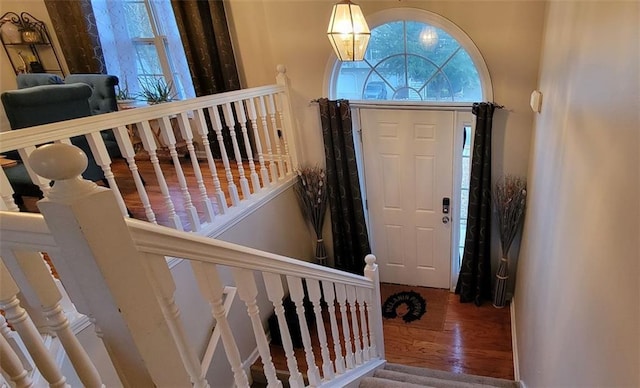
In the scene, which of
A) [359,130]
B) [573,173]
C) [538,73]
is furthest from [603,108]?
[359,130]

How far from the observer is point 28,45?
486 centimetres

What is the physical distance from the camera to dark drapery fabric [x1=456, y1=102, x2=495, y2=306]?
10.7 feet

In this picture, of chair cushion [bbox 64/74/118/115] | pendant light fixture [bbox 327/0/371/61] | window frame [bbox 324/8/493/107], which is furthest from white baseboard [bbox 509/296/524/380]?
chair cushion [bbox 64/74/118/115]

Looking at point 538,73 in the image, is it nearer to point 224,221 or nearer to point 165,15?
point 224,221

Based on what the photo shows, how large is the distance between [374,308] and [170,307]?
2002mm

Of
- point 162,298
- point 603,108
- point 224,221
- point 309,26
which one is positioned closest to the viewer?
point 162,298

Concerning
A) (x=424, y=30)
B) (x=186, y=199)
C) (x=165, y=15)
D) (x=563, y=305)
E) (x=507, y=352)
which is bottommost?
(x=507, y=352)

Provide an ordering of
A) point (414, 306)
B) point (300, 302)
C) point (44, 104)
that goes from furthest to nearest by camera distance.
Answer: point (414, 306), point (44, 104), point (300, 302)

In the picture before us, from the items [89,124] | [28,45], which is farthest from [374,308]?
[28,45]

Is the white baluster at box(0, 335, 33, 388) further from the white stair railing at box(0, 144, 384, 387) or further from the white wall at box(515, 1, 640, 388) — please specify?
the white wall at box(515, 1, 640, 388)

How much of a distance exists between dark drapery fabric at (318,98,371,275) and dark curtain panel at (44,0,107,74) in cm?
313

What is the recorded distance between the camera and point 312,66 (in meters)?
3.61

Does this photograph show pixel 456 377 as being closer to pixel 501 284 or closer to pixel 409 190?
pixel 501 284

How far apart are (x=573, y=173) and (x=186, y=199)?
2.28 metres
